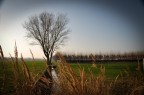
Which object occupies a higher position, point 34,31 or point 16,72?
point 34,31

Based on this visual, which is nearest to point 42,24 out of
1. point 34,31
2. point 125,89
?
point 34,31

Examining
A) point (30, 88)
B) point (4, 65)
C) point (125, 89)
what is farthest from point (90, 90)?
point (125, 89)

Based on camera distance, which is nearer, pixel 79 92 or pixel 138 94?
pixel 79 92

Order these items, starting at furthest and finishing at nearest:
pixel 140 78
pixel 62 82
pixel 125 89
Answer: pixel 125 89 < pixel 140 78 < pixel 62 82

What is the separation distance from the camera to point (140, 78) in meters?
2.10

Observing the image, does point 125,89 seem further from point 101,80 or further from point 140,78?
point 101,80

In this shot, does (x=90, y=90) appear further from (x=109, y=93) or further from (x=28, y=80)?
(x=28, y=80)

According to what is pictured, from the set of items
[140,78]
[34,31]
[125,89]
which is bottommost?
[125,89]

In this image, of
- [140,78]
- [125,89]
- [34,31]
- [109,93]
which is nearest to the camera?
[109,93]

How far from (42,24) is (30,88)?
86.1 ft

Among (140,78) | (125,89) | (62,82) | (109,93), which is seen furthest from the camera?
(125,89)

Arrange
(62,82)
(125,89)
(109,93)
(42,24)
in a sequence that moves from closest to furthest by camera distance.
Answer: (62,82)
(109,93)
(125,89)
(42,24)

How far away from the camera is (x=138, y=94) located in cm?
165

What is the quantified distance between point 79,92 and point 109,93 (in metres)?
0.43
